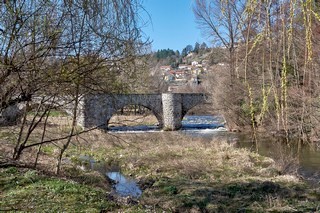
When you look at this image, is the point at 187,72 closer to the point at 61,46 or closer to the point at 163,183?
the point at 61,46

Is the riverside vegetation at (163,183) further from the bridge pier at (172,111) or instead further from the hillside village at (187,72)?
the bridge pier at (172,111)

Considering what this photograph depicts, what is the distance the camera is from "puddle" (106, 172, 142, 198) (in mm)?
8334

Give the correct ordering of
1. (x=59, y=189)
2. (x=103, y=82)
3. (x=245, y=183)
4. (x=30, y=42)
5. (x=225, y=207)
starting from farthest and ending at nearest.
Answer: (x=245, y=183) → (x=225, y=207) → (x=59, y=189) → (x=103, y=82) → (x=30, y=42)

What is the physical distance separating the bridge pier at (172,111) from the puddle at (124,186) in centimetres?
1447

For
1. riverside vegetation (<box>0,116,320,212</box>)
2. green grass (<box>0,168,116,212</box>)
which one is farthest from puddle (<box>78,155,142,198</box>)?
green grass (<box>0,168,116,212</box>)

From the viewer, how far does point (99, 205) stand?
17.5ft

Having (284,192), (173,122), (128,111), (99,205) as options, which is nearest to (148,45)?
(99,205)

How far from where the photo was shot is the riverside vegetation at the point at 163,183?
18.3ft

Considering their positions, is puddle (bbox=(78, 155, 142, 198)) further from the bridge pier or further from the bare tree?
the bridge pier

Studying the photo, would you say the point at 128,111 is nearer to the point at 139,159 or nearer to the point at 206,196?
the point at 139,159

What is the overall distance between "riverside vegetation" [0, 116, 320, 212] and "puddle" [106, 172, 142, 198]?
199mm

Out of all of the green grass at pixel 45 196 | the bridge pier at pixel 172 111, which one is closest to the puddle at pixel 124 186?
the green grass at pixel 45 196

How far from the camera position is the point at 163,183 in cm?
899

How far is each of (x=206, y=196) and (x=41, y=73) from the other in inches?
187
